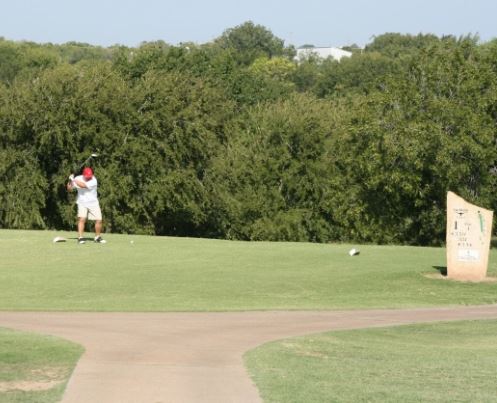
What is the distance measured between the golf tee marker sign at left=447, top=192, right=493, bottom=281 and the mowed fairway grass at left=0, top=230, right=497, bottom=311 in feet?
1.54

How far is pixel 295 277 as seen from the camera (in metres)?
22.3

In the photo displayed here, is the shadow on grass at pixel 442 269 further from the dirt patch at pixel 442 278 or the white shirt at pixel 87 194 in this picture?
the white shirt at pixel 87 194

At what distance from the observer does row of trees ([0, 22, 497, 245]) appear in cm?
4412

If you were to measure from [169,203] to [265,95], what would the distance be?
37670mm

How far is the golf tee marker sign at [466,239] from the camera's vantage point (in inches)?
874

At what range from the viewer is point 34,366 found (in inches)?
447

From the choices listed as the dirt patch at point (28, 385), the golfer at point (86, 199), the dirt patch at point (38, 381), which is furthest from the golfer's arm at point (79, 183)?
the dirt patch at point (28, 385)

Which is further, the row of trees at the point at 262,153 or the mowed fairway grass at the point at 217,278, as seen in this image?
the row of trees at the point at 262,153

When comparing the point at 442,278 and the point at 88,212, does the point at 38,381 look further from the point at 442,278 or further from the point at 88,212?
the point at 88,212

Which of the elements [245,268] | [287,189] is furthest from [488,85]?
[245,268]

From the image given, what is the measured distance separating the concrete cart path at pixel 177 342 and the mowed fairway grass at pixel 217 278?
1.09m

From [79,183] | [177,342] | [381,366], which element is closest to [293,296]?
[177,342]

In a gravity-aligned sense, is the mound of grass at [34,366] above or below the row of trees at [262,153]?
below

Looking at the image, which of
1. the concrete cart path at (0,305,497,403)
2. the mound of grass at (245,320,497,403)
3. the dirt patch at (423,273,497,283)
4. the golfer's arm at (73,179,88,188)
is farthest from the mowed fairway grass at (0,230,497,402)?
the golfer's arm at (73,179,88,188)
